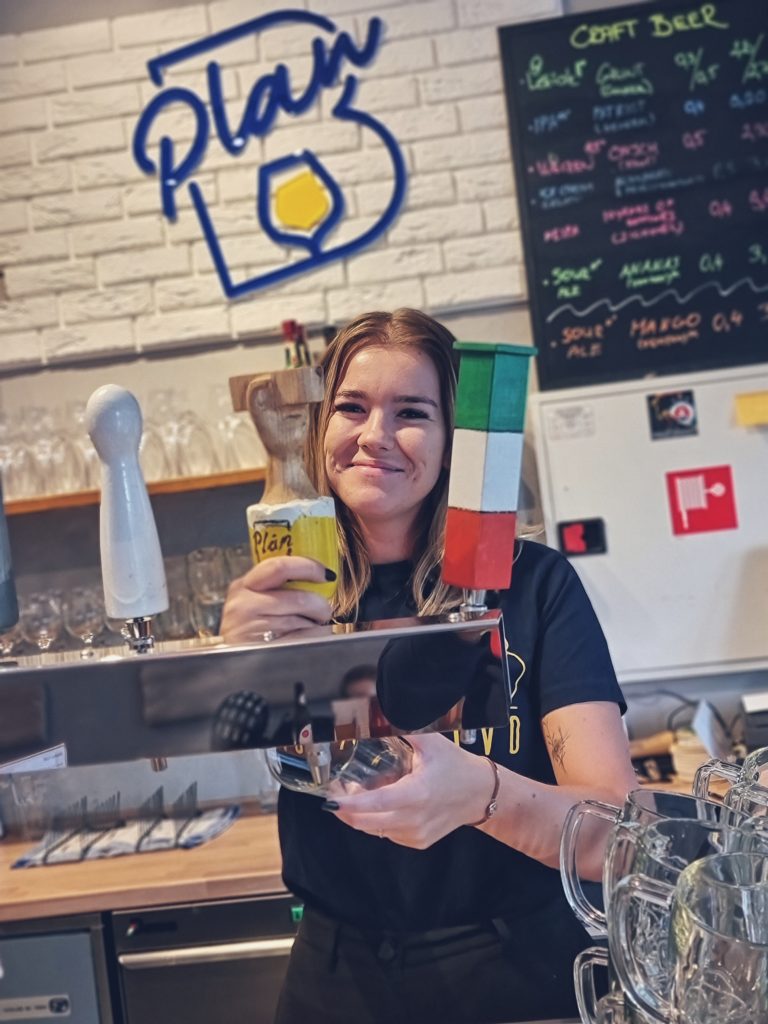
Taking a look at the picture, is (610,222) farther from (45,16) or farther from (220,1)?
(45,16)

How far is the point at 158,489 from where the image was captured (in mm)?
2730

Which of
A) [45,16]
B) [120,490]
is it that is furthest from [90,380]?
[120,490]

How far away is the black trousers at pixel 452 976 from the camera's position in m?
1.29

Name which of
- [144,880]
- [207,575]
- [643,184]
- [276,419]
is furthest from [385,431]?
[643,184]

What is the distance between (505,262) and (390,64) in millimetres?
577

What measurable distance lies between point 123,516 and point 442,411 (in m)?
0.47

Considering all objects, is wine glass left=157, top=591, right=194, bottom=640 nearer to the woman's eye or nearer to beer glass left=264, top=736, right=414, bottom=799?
the woman's eye

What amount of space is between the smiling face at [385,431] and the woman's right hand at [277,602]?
31 cm

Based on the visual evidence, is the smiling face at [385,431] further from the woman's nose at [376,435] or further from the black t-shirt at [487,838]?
the black t-shirt at [487,838]

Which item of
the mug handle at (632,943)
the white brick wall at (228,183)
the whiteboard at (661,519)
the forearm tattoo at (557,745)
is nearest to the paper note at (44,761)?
the mug handle at (632,943)

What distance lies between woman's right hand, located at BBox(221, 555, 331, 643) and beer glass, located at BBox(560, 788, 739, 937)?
0.27 metres

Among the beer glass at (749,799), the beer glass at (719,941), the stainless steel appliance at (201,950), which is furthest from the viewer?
the stainless steel appliance at (201,950)

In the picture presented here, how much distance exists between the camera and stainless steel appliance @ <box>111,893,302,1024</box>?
2225 mm

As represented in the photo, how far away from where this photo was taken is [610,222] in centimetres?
287
